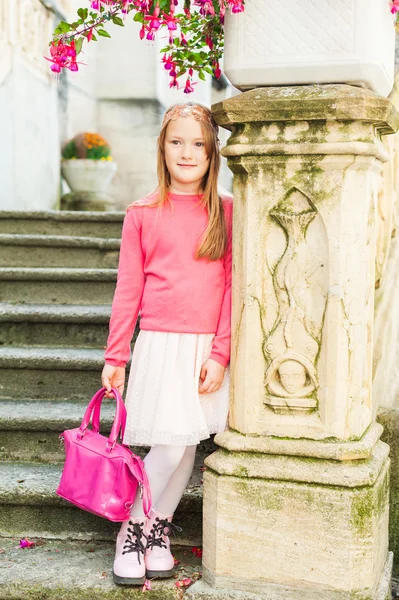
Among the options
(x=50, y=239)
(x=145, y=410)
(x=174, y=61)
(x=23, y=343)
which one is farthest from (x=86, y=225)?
(x=145, y=410)

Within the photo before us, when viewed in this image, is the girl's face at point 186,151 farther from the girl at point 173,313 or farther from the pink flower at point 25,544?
the pink flower at point 25,544

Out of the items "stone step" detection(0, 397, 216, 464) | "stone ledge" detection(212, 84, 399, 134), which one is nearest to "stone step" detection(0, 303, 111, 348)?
"stone step" detection(0, 397, 216, 464)

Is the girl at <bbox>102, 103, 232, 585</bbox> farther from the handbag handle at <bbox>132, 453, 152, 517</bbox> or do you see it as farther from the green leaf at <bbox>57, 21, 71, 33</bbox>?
the green leaf at <bbox>57, 21, 71, 33</bbox>

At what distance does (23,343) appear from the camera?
398 centimetres

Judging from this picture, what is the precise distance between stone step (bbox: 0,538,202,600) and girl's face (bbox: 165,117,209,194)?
1300 mm

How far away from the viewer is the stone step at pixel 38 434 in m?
3.31

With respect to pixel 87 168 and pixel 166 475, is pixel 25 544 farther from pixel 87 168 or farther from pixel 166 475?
pixel 87 168

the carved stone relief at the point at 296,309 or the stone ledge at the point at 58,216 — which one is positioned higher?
the stone ledge at the point at 58,216

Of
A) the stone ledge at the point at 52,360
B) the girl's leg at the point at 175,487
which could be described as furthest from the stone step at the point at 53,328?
the girl's leg at the point at 175,487

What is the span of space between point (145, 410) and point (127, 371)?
1.03m

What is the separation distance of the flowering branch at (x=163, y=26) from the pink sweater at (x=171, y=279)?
486mm

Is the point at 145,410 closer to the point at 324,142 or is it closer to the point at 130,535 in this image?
the point at 130,535

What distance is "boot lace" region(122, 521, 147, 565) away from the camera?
2.65 m

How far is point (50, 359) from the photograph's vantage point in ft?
11.9
